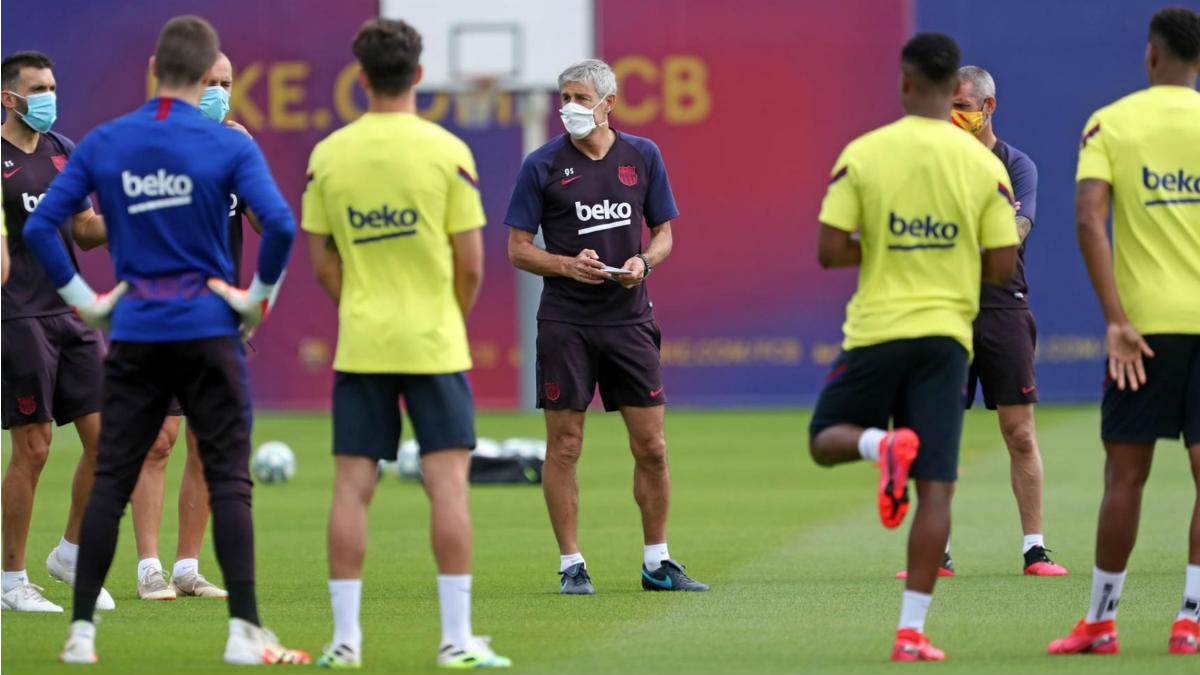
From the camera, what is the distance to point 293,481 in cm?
1464

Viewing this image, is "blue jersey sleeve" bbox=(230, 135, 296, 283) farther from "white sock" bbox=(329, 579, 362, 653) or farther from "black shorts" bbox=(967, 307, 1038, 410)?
"black shorts" bbox=(967, 307, 1038, 410)

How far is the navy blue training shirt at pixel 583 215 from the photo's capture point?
8156 millimetres

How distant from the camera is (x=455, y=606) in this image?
232 inches

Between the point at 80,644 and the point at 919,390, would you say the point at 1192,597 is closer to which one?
the point at 919,390

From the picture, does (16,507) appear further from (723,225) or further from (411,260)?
(723,225)

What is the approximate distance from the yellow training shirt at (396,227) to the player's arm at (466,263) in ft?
0.10

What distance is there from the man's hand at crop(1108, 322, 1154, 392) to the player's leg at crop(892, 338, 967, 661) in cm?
50

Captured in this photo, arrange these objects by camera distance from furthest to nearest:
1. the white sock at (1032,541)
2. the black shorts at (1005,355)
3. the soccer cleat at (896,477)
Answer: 1. the black shorts at (1005,355)
2. the white sock at (1032,541)
3. the soccer cleat at (896,477)

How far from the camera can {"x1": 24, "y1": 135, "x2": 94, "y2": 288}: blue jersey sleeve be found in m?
6.04

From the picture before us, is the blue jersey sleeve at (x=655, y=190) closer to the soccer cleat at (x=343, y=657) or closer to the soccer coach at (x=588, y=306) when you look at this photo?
the soccer coach at (x=588, y=306)

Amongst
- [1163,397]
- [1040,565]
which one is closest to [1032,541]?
[1040,565]

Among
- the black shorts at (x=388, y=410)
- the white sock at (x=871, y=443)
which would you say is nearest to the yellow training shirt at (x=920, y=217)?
the white sock at (x=871, y=443)

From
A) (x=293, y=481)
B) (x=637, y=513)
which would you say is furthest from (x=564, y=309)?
(x=293, y=481)

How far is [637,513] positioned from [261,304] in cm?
623
